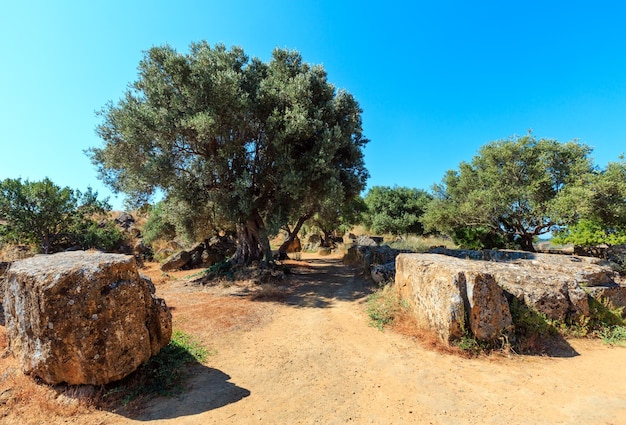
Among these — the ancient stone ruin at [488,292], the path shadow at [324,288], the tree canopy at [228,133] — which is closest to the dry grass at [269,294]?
the path shadow at [324,288]

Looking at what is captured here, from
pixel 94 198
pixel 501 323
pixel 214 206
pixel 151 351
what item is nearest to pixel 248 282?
pixel 214 206

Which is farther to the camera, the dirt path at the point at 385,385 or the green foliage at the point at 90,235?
the green foliage at the point at 90,235

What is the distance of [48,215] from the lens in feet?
50.3

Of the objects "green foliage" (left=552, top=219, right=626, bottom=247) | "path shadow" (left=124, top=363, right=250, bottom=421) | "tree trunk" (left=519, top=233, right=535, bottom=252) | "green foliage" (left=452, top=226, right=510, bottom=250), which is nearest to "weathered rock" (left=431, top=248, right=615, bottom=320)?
"path shadow" (left=124, top=363, right=250, bottom=421)

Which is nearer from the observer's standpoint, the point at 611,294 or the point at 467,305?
the point at 467,305

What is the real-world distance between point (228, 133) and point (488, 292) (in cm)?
1135

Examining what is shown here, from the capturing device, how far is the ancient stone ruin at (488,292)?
18.7 feet

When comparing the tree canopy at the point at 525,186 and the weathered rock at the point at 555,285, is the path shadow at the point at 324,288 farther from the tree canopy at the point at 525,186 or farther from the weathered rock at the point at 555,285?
the tree canopy at the point at 525,186

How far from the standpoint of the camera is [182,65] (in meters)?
11.9

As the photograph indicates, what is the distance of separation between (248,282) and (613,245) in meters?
17.2

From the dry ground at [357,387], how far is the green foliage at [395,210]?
2629 centimetres

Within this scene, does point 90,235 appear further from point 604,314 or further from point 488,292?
point 604,314

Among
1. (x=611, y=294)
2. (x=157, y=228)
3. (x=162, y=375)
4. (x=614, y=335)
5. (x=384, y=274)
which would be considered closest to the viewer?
(x=162, y=375)

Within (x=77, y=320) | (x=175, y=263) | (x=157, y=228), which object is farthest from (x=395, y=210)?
(x=77, y=320)
